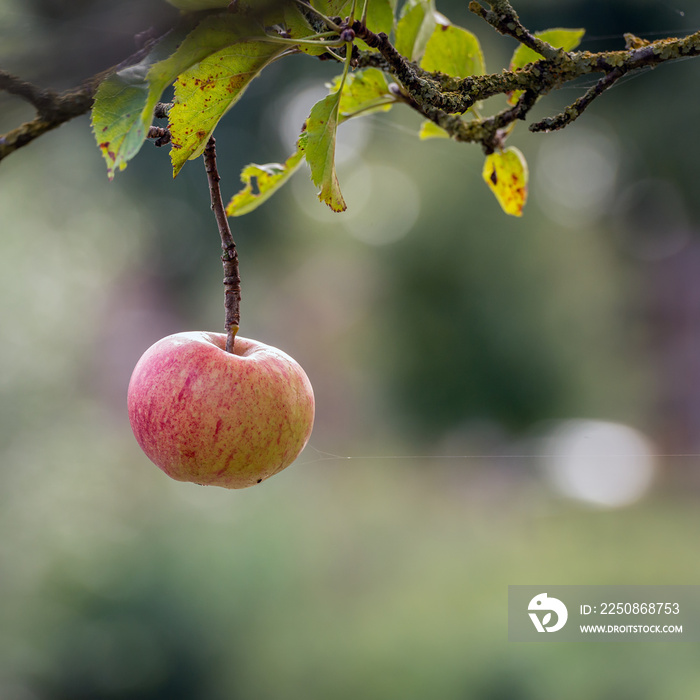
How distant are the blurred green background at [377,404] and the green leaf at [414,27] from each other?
9.39 feet

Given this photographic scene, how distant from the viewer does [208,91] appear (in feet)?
0.96

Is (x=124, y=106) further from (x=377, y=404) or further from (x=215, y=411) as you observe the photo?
(x=377, y=404)

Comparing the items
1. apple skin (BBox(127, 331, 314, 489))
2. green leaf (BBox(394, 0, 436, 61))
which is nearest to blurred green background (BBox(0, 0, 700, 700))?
apple skin (BBox(127, 331, 314, 489))

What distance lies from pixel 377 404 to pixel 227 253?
4.71 meters

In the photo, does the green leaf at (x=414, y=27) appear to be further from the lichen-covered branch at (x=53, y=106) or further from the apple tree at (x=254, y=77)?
the lichen-covered branch at (x=53, y=106)

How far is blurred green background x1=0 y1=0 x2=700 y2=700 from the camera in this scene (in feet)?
9.37

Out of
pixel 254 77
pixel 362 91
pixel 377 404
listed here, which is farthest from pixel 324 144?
pixel 377 404

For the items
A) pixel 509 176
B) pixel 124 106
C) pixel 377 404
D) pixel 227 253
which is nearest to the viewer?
pixel 124 106

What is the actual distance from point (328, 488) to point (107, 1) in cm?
454

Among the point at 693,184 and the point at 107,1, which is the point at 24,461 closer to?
the point at 107,1

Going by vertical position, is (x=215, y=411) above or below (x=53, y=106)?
below

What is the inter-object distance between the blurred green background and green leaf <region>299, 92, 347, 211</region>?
9.44 ft

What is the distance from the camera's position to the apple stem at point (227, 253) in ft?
1.06

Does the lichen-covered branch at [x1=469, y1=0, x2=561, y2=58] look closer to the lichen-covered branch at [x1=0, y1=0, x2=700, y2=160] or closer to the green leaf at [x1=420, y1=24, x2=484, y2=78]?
the lichen-covered branch at [x1=0, y1=0, x2=700, y2=160]
